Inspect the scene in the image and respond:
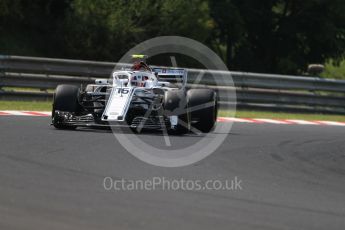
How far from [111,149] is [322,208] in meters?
3.65

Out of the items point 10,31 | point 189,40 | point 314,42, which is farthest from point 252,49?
point 10,31

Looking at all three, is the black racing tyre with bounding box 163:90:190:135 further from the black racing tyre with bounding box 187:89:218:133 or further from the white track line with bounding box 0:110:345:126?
the white track line with bounding box 0:110:345:126

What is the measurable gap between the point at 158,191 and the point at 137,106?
17.6ft

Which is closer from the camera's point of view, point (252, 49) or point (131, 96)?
point (131, 96)

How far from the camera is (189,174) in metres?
8.02

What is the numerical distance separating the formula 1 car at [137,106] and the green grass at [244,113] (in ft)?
13.5

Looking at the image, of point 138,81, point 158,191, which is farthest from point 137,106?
point 158,191

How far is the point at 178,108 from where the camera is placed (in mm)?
12070

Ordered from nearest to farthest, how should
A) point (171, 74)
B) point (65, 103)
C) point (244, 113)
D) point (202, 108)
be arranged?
point (65, 103), point (202, 108), point (171, 74), point (244, 113)

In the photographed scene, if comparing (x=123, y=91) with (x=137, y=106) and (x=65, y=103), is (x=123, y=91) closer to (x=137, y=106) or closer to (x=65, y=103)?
(x=137, y=106)

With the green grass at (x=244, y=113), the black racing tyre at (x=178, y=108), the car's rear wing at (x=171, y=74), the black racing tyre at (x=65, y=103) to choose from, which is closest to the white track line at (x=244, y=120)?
the green grass at (x=244, y=113)

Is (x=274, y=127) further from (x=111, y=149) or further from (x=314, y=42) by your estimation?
(x=314, y=42)

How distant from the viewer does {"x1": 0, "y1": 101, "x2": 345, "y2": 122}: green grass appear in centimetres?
1670

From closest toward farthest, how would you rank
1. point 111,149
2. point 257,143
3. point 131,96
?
point 111,149
point 257,143
point 131,96
